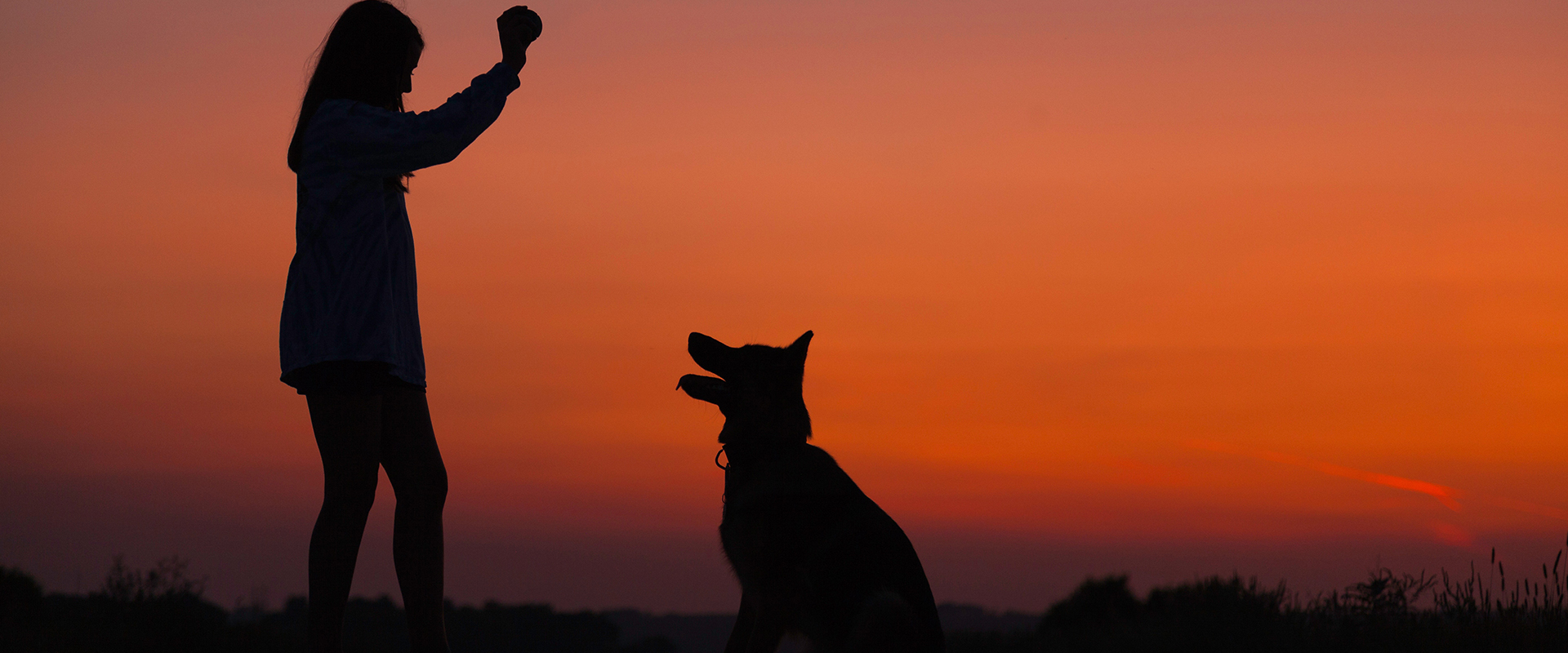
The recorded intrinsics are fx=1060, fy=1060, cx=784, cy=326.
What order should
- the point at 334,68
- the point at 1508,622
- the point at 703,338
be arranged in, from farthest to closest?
the point at 1508,622 < the point at 703,338 < the point at 334,68

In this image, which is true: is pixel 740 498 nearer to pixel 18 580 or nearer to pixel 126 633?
pixel 126 633

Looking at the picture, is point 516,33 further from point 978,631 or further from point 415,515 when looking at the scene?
point 978,631

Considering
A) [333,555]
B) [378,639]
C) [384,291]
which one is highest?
[384,291]

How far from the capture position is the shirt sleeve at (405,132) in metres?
3.39

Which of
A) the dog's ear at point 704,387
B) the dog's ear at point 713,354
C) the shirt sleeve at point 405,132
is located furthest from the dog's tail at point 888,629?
the shirt sleeve at point 405,132

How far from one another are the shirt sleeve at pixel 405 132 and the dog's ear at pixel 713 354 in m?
2.45

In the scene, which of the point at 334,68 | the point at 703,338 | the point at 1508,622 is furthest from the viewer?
the point at 1508,622

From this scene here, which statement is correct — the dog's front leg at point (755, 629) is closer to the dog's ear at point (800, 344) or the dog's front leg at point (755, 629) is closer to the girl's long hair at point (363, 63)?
the dog's ear at point (800, 344)

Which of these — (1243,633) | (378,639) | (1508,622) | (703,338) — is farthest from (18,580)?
(1508,622)

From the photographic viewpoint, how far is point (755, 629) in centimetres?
481

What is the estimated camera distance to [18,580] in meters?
10.1

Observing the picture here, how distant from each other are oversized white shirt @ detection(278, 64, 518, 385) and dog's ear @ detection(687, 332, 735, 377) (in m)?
2.28

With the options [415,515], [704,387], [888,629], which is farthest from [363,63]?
[888,629]

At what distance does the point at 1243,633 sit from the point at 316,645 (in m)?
6.59
